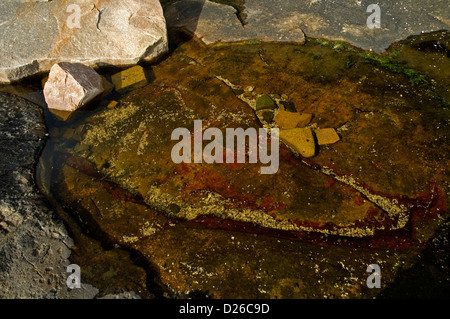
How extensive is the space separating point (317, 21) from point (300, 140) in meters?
1.87

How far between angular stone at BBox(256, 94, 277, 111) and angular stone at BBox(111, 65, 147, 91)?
1194 mm

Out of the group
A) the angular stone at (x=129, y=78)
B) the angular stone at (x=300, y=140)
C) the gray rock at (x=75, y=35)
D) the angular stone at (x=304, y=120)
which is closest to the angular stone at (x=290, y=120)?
the angular stone at (x=304, y=120)

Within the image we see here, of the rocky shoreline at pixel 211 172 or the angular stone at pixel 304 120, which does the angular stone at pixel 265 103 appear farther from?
the angular stone at pixel 304 120

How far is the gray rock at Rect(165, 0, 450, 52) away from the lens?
3586 mm

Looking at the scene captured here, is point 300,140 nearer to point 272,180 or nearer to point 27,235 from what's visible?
point 272,180

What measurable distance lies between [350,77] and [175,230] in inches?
84.4

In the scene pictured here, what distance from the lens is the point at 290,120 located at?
9.28 ft

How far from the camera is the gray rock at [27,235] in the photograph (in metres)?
1.88

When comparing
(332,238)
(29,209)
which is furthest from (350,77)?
(29,209)

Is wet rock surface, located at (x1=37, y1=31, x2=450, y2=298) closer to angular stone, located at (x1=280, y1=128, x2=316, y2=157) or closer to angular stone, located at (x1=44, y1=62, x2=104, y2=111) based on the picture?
angular stone, located at (x1=280, y1=128, x2=316, y2=157)

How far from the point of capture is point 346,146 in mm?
2637

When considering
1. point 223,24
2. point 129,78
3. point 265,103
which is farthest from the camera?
point 223,24

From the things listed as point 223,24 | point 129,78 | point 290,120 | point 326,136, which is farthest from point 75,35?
point 326,136

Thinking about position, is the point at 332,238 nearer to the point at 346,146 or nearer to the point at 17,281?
the point at 346,146
